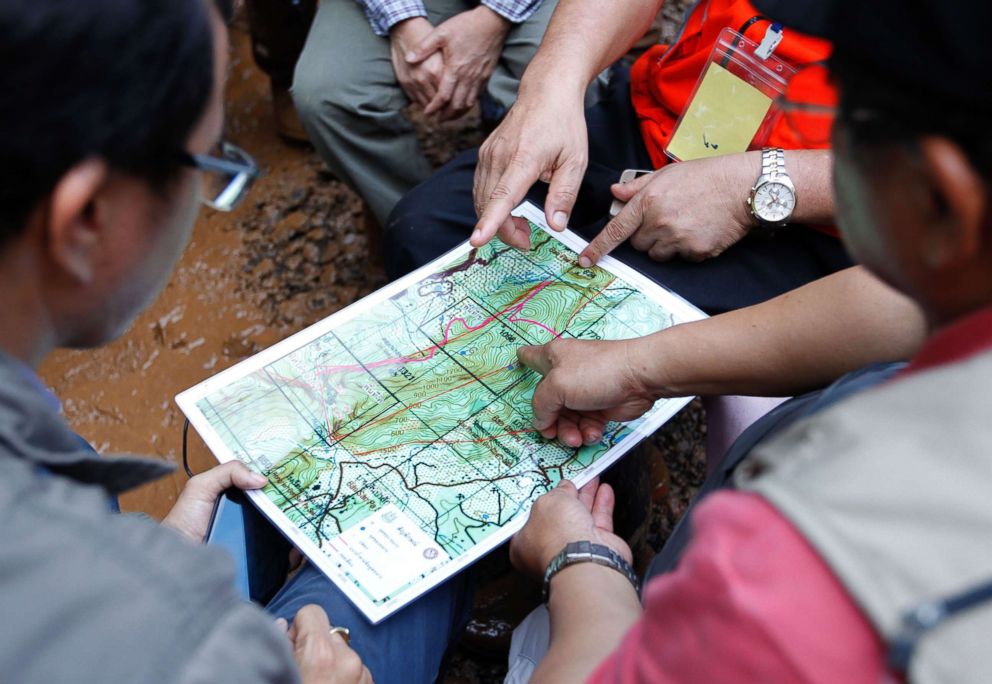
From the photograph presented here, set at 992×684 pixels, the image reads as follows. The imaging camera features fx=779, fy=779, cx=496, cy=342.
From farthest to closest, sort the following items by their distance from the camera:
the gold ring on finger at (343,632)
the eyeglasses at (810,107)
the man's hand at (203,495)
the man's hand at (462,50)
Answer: the man's hand at (462,50), the man's hand at (203,495), the gold ring on finger at (343,632), the eyeglasses at (810,107)

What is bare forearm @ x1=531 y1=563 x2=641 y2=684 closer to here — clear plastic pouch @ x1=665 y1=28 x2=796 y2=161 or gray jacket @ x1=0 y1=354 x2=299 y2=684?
gray jacket @ x1=0 y1=354 x2=299 y2=684

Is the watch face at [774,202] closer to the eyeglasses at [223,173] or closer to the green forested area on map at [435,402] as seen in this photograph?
the green forested area on map at [435,402]

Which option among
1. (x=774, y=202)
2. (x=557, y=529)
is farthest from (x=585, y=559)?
(x=774, y=202)

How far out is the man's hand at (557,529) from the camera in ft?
3.19

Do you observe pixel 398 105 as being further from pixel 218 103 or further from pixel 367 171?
pixel 218 103

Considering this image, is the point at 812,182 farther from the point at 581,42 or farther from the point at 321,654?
the point at 321,654

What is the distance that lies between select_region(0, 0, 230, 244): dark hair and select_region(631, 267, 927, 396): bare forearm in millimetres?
680

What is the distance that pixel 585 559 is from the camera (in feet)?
3.08

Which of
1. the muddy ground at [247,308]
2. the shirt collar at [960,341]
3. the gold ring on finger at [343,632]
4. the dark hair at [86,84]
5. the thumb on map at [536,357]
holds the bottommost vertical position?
the muddy ground at [247,308]

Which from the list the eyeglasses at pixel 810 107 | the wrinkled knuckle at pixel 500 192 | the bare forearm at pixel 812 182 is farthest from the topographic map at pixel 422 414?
the eyeglasses at pixel 810 107

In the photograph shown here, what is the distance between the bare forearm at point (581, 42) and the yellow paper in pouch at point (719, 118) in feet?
0.65

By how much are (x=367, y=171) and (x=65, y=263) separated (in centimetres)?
133

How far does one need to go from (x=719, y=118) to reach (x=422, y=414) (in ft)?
2.31

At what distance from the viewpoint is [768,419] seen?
0.98 m
